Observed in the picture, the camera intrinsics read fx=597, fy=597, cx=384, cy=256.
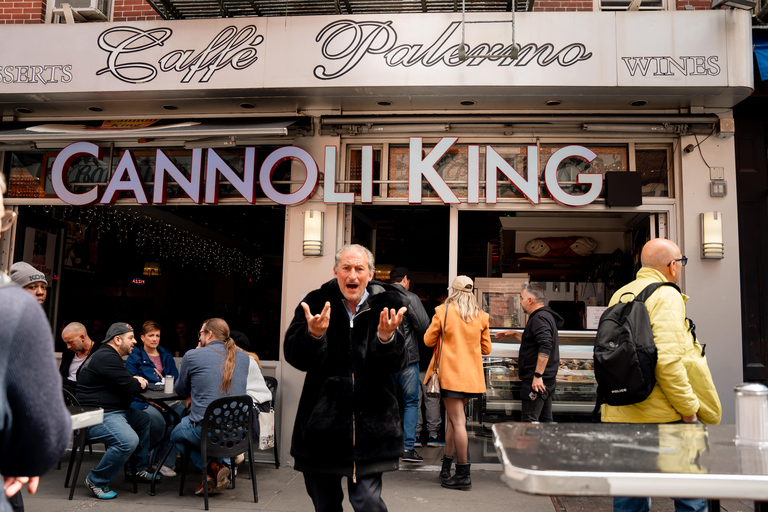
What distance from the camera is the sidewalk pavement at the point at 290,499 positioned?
514 cm

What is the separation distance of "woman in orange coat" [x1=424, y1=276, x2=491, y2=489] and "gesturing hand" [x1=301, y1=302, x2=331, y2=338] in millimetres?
2856

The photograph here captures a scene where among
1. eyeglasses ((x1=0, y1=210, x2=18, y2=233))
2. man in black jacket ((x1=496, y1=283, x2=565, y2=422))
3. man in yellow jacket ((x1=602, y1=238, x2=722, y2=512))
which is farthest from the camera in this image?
man in black jacket ((x1=496, y1=283, x2=565, y2=422))

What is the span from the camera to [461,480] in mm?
5711

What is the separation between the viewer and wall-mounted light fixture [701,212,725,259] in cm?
650

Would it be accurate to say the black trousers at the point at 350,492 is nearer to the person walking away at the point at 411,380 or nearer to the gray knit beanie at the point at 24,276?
the gray knit beanie at the point at 24,276

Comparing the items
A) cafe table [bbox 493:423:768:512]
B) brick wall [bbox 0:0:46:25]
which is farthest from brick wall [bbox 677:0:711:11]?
brick wall [bbox 0:0:46:25]

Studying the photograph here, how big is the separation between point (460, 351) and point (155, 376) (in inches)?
138

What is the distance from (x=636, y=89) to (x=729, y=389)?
3.37m

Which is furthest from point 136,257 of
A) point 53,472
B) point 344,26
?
point 344,26

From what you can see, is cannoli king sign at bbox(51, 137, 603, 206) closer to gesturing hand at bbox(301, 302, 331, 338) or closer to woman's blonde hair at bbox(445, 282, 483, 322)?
woman's blonde hair at bbox(445, 282, 483, 322)

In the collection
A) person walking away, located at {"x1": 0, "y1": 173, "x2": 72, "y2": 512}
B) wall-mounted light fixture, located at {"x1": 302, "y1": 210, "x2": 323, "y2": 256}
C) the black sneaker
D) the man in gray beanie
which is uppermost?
wall-mounted light fixture, located at {"x1": 302, "y1": 210, "x2": 323, "y2": 256}

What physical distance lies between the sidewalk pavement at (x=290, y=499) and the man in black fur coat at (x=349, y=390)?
83.1 inches

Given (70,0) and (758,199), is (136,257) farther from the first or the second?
(758,199)

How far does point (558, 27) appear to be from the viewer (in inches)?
252
